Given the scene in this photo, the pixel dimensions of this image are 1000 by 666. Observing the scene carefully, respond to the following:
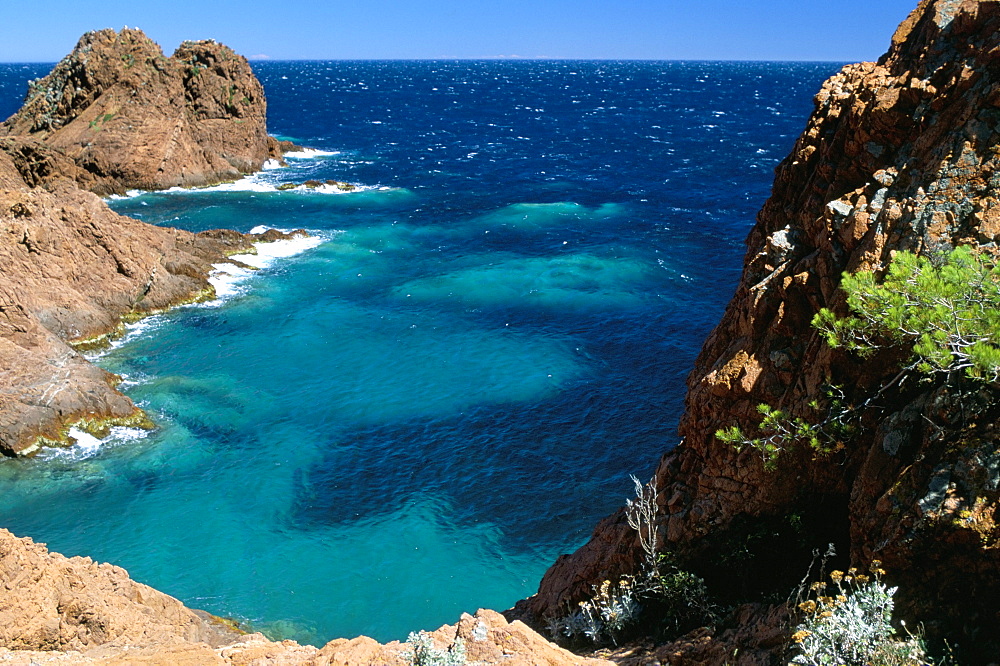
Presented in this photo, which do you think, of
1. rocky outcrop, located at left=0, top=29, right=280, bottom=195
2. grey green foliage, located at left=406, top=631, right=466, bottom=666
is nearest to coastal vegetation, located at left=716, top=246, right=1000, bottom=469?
grey green foliage, located at left=406, top=631, right=466, bottom=666

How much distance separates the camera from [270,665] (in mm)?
Answer: 12656

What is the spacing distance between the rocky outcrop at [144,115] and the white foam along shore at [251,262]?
20209 mm

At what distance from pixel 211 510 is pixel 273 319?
19.3 metres

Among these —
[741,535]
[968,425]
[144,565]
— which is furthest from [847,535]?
[144,565]

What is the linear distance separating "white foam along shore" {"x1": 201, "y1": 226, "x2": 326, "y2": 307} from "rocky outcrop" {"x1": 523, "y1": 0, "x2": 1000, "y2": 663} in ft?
126

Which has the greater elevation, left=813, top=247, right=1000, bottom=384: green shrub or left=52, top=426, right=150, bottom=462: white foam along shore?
left=813, top=247, right=1000, bottom=384: green shrub

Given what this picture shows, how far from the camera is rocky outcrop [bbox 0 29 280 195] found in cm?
7531

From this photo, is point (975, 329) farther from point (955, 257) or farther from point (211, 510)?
point (211, 510)

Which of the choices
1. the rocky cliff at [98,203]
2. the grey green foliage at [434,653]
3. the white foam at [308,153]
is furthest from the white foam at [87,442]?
the white foam at [308,153]

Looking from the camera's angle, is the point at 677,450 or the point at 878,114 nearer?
the point at 878,114

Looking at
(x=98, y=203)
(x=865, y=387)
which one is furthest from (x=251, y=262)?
(x=865, y=387)

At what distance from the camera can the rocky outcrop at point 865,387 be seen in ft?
33.3

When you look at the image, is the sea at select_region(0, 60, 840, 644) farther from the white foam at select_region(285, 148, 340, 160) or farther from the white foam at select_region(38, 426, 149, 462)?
the white foam at select_region(285, 148, 340, 160)

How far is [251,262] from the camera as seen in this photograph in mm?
56781
